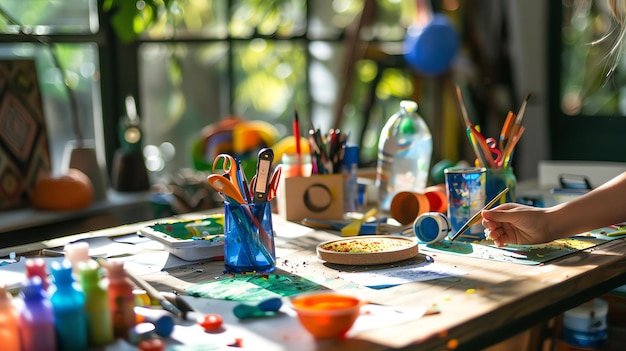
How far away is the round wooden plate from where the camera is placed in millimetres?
1307

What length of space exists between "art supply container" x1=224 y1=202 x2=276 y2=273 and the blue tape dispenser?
31cm

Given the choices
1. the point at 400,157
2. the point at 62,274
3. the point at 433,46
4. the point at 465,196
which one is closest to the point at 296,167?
the point at 400,157

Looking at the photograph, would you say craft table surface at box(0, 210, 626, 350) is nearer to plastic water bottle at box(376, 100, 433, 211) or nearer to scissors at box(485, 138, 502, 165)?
scissors at box(485, 138, 502, 165)

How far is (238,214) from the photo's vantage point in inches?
51.0

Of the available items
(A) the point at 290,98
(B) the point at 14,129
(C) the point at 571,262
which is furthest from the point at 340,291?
(A) the point at 290,98

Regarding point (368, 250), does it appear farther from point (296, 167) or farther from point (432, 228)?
point (296, 167)

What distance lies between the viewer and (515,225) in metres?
1.40

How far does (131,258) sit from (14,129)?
1.11 m

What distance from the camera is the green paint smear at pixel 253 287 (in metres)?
1.15

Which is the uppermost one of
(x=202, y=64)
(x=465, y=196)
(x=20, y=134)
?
(x=202, y=64)

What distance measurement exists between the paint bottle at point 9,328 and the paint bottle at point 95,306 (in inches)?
3.1

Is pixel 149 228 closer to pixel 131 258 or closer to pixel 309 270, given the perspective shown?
pixel 131 258

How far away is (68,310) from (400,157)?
1.11 metres

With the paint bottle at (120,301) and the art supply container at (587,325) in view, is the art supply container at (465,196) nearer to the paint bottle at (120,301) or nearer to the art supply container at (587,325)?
the art supply container at (587,325)
